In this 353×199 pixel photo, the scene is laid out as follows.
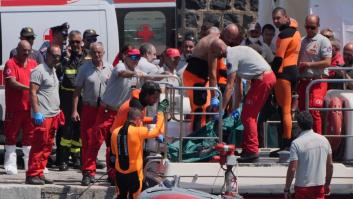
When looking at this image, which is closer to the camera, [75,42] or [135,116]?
[135,116]

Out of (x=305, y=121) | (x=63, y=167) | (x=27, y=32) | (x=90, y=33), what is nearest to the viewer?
(x=305, y=121)

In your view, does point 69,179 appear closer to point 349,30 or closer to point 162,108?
point 162,108

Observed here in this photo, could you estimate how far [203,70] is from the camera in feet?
50.4

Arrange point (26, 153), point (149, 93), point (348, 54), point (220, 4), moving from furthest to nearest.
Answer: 1. point (220, 4)
2. point (26, 153)
3. point (348, 54)
4. point (149, 93)

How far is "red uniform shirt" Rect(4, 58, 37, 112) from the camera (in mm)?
16156

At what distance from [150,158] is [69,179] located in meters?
2.33

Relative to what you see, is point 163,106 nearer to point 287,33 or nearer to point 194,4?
point 287,33

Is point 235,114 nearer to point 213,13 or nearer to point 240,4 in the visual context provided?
point 213,13

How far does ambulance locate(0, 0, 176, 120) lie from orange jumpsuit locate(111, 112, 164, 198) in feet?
12.2

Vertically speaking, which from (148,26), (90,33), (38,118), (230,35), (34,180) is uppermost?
(230,35)

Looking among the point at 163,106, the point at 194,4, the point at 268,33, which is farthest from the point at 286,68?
the point at 194,4

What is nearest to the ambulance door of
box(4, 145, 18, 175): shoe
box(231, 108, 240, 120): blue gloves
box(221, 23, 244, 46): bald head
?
box(4, 145, 18, 175): shoe

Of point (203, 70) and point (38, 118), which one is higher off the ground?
point (203, 70)

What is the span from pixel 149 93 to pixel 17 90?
276cm
